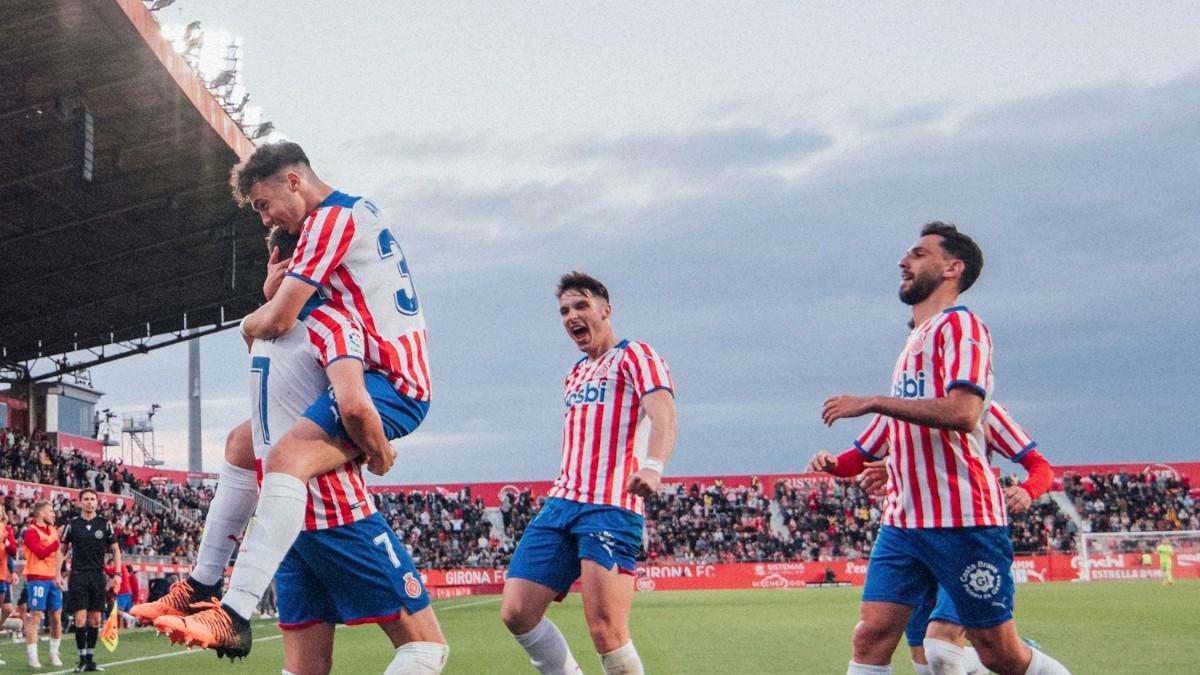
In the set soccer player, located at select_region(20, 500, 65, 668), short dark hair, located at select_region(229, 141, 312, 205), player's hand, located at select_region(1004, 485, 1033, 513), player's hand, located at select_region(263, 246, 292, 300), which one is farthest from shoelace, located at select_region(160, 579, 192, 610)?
soccer player, located at select_region(20, 500, 65, 668)

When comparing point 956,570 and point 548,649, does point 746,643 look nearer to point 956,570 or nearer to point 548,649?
point 548,649

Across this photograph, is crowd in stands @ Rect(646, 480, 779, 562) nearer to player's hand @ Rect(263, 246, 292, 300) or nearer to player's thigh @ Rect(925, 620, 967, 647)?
player's thigh @ Rect(925, 620, 967, 647)

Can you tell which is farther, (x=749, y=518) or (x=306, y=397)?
(x=749, y=518)

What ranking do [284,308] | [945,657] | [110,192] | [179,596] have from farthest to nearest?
[110,192]
[945,657]
[284,308]
[179,596]

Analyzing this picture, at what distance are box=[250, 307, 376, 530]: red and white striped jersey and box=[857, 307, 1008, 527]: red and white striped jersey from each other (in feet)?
8.47

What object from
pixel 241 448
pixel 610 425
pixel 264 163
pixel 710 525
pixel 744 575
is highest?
pixel 264 163

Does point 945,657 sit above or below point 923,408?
below

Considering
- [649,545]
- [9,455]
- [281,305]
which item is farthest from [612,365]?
[649,545]

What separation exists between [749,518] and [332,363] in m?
49.7

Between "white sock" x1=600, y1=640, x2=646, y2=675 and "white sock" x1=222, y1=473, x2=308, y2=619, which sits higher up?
"white sock" x1=222, y1=473, x2=308, y2=619

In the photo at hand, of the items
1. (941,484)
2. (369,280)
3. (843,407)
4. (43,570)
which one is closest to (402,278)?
(369,280)

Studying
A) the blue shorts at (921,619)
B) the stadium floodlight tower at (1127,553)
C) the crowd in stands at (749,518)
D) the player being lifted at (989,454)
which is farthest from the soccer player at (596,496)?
the crowd in stands at (749,518)

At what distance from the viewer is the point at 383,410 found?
455 centimetres

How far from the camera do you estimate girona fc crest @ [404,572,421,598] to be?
471 cm
